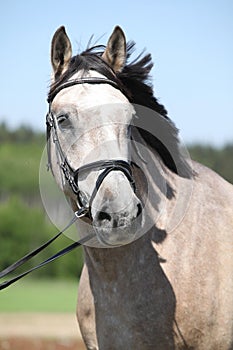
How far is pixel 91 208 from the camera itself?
3863mm

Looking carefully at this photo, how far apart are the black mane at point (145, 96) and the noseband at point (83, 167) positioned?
0.33 feet

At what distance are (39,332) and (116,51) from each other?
916cm

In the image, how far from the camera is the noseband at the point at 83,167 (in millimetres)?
3854

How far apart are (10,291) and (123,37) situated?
2157cm

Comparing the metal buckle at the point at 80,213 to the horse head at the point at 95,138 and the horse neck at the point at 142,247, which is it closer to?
the horse head at the point at 95,138

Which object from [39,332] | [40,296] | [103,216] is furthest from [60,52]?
[40,296]

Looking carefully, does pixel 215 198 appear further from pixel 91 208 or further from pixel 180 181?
pixel 91 208

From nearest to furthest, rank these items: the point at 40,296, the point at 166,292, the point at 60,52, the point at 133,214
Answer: the point at 133,214
the point at 166,292
the point at 60,52
the point at 40,296

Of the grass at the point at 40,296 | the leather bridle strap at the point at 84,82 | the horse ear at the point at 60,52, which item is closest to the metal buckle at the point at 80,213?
the leather bridle strap at the point at 84,82

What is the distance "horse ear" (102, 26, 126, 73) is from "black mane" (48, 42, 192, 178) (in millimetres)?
50

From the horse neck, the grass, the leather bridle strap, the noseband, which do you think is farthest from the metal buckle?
the grass

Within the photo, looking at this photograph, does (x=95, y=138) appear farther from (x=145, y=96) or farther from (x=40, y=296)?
(x=40, y=296)

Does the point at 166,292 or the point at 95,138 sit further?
the point at 166,292

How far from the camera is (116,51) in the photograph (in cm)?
450
